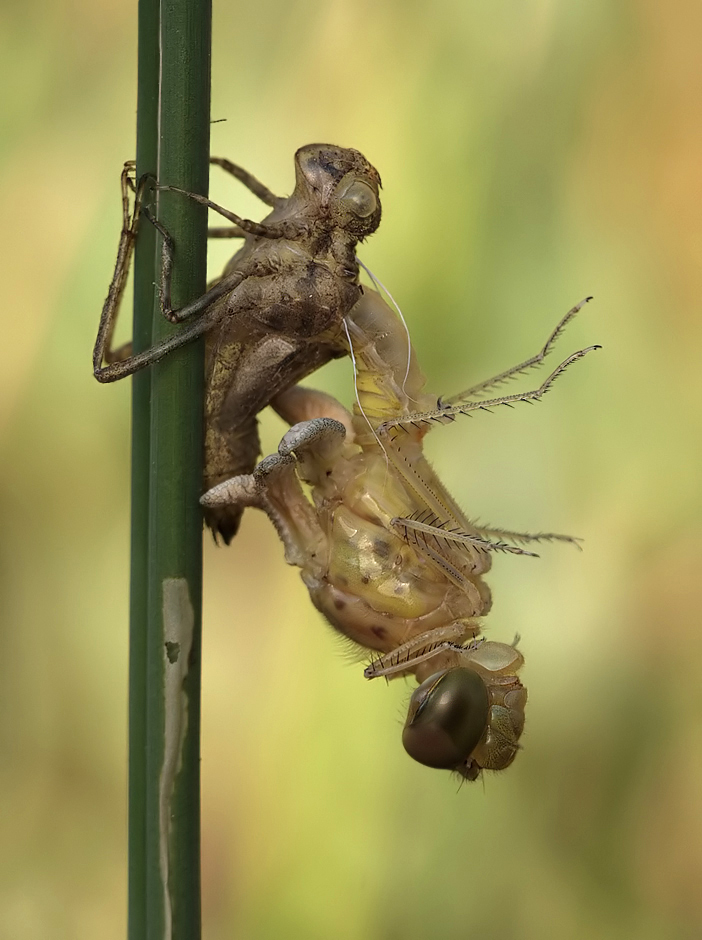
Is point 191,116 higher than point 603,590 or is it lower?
higher

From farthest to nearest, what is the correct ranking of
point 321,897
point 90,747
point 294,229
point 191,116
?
point 90,747
point 321,897
point 294,229
point 191,116

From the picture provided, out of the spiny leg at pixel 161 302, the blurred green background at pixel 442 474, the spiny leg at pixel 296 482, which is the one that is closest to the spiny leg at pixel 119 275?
the spiny leg at pixel 161 302

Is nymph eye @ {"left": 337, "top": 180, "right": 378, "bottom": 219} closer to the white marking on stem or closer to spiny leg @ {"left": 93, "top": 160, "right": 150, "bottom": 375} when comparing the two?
spiny leg @ {"left": 93, "top": 160, "right": 150, "bottom": 375}

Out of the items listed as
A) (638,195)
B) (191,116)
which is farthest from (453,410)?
(638,195)

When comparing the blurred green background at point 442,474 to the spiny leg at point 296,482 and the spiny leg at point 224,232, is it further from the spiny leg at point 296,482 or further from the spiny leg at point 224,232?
the spiny leg at point 296,482

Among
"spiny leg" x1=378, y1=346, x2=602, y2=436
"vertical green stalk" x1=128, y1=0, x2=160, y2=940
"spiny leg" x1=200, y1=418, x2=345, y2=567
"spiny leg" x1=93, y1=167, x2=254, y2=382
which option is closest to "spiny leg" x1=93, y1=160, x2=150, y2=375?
"spiny leg" x1=93, y1=167, x2=254, y2=382

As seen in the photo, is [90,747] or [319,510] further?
[90,747]

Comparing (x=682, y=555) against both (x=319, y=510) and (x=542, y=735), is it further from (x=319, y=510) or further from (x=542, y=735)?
(x=319, y=510)
